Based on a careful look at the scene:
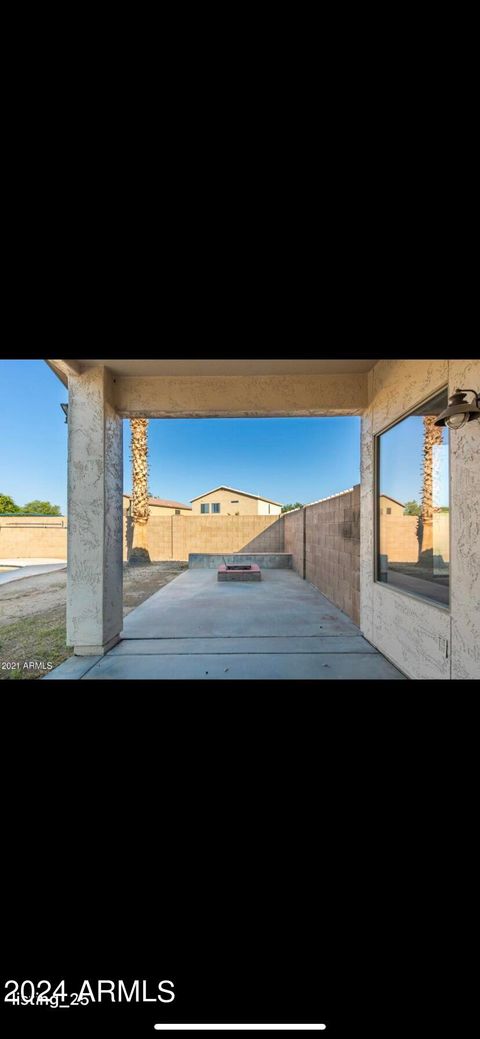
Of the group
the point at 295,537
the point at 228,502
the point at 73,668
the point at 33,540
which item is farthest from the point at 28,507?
the point at 73,668

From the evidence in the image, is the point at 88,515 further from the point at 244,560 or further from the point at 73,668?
the point at 244,560

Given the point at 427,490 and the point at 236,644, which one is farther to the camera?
the point at 236,644

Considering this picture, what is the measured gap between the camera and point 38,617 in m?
5.55

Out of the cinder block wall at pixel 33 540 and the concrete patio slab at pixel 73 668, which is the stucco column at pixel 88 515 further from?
the cinder block wall at pixel 33 540

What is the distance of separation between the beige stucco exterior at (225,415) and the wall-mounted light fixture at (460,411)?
0.84 ft

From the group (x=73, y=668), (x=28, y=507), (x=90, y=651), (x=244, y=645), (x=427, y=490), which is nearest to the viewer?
(x=427, y=490)

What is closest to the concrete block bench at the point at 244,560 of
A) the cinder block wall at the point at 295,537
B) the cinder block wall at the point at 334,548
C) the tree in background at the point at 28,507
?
the cinder block wall at the point at 295,537

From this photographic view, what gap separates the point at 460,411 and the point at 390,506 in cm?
183

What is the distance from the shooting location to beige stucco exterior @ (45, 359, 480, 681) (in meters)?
3.04

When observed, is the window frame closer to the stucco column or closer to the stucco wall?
the stucco wall

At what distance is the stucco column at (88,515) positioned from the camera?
12.8 feet
